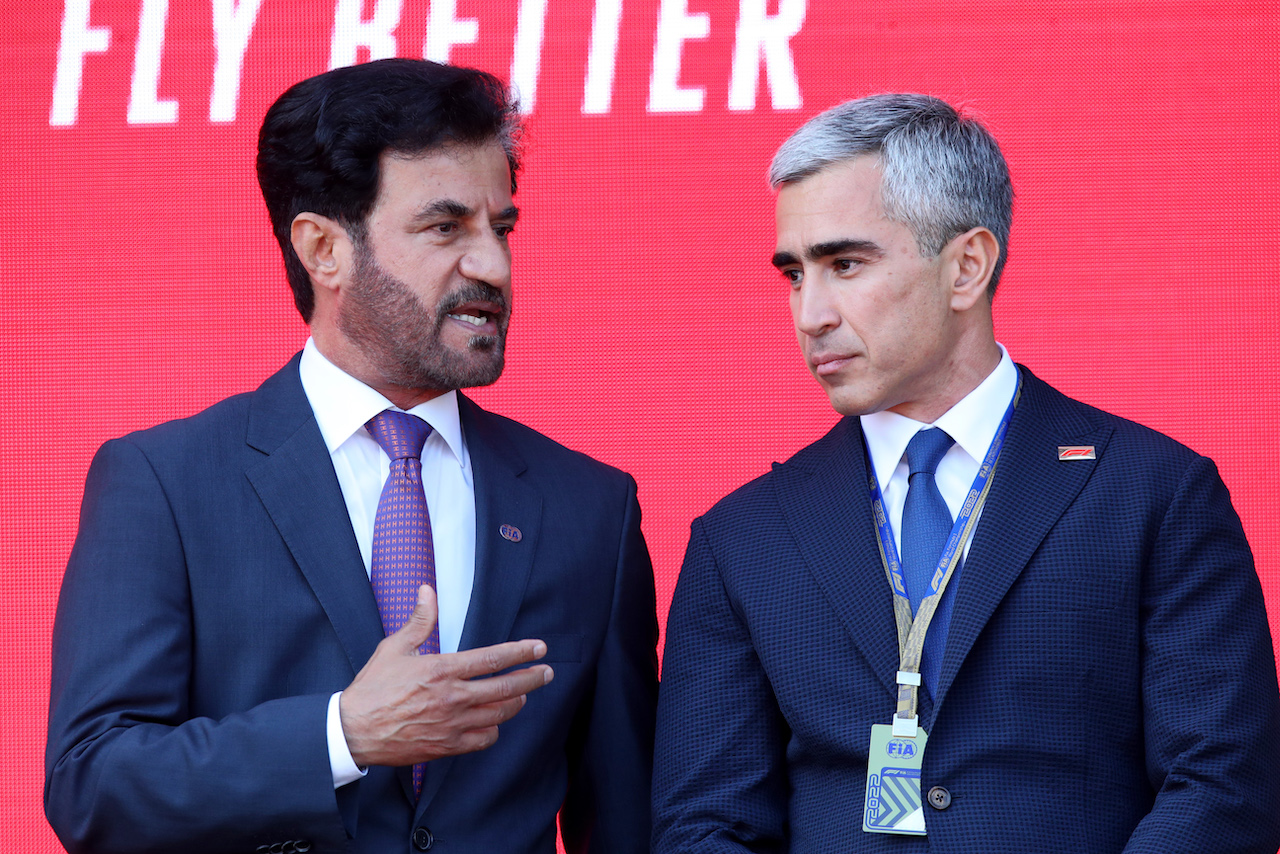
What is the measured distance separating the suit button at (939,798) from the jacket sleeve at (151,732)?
0.78 m

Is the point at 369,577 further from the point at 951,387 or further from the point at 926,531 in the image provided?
the point at 951,387

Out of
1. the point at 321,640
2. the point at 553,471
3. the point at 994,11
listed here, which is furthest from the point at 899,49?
the point at 321,640

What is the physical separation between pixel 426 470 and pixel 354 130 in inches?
21.5

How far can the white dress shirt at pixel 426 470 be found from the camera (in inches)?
83.2

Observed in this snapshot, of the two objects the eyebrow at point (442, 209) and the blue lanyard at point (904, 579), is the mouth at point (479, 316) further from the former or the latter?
the blue lanyard at point (904, 579)

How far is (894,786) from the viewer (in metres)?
1.91

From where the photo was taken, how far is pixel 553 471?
7.71 feet

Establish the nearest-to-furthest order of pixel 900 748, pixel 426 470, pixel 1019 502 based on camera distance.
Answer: pixel 900 748 < pixel 1019 502 < pixel 426 470

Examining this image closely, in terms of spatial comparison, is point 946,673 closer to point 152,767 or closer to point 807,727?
point 807,727

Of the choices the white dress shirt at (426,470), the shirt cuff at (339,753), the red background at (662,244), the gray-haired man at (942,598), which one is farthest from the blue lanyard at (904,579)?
the red background at (662,244)

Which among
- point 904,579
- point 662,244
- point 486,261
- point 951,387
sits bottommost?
point 904,579

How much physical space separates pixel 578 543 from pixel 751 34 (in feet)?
4.88

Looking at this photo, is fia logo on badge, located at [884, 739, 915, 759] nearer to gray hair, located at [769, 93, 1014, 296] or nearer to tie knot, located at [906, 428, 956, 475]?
tie knot, located at [906, 428, 956, 475]

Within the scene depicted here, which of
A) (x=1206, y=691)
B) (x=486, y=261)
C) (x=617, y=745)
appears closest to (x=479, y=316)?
(x=486, y=261)
